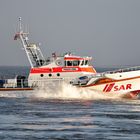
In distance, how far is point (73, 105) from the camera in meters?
48.5

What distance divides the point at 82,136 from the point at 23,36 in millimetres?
26627

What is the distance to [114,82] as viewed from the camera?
53.8 m

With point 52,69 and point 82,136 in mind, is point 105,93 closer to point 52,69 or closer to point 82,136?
point 52,69

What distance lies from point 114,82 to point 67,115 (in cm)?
1352

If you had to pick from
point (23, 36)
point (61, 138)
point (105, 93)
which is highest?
point (23, 36)

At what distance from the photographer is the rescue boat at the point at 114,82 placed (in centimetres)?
5381

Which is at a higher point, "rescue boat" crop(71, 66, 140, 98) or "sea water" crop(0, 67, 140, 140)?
"rescue boat" crop(71, 66, 140, 98)

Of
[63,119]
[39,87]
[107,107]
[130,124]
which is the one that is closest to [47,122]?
[63,119]

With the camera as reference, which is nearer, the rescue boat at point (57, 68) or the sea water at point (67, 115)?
the sea water at point (67, 115)

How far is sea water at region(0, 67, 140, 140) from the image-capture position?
32344mm

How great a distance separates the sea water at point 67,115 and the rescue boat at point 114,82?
2.15 feet

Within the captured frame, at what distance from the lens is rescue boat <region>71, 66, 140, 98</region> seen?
2119 inches

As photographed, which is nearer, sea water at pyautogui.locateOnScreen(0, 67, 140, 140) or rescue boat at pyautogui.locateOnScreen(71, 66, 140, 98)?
sea water at pyautogui.locateOnScreen(0, 67, 140, 140)

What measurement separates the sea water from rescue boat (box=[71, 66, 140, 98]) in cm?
65
